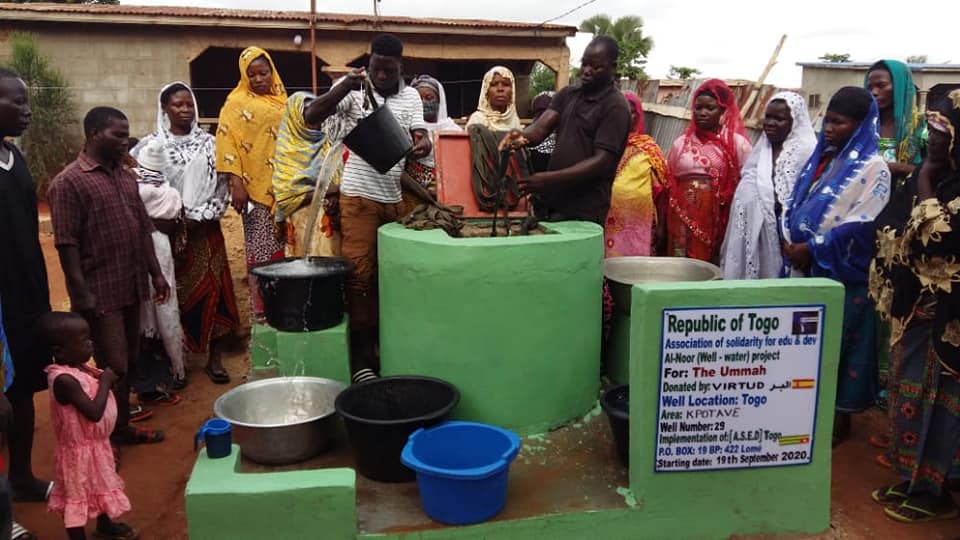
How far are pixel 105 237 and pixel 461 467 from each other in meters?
2.08

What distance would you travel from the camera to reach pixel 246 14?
11.2 meters

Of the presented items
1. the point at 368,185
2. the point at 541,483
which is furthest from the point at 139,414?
the point at 541,483

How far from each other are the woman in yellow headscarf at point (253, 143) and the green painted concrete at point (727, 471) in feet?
9.34

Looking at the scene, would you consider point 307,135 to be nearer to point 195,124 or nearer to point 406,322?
point 195,124

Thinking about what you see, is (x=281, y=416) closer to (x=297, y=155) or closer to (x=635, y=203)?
(x=297, y=155)

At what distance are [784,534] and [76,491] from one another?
2946 mm

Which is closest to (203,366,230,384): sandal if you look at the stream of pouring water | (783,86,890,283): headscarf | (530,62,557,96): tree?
the stream of pouring water

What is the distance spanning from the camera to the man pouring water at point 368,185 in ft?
12.8

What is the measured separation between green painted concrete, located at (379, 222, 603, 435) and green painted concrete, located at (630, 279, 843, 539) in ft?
1.84

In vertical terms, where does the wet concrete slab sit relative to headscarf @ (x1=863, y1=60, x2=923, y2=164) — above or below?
below

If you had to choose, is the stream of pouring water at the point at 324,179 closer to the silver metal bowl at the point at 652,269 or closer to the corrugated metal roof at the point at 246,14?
the silver metal bowl at the point at 652,269

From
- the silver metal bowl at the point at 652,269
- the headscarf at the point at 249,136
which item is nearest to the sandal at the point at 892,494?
the silver metal bowl at the point at 652,269

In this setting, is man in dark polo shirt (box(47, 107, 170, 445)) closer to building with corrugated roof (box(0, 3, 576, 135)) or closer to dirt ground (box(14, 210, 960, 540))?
dirt ground (box(14, 210, 960, 540))

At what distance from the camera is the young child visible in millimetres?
2783
